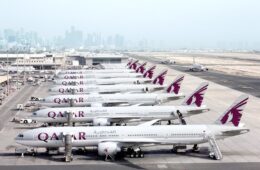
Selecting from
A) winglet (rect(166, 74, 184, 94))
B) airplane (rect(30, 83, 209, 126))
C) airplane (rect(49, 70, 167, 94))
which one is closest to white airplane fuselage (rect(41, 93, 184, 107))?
winglet (rect(166, 74, 184, 94))

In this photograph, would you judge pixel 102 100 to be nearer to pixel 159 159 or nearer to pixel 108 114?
pixel 108 114

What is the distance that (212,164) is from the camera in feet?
152

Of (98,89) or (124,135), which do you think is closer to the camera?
(124,135)

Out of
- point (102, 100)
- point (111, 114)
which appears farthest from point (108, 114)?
point (102, 100)

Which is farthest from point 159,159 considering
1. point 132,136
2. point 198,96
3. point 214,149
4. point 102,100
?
point 102,100

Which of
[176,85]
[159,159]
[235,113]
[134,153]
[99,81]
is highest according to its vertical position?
[235,113]

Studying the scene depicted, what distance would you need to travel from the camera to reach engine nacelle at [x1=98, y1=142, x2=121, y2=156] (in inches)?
1875

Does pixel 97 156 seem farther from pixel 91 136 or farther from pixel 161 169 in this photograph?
pixel 161 169

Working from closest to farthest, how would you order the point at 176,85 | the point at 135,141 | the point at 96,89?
1. the point at 135,141
2. the point at 176,85
3. the point at 96,89

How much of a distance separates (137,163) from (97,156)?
219 inches

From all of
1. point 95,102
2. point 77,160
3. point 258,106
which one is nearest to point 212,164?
point 77,160

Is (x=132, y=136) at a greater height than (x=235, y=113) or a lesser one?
lesser

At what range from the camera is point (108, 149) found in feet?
156

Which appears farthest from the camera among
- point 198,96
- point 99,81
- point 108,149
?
point 99,81
